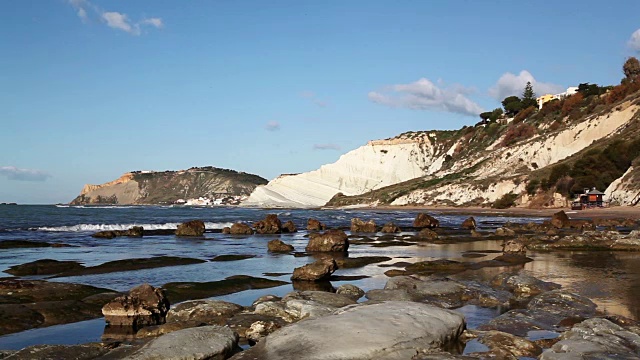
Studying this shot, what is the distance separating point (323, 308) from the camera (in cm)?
1073

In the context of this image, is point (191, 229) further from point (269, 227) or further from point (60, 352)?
point (60, 352)

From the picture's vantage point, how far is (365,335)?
7762 millimetres

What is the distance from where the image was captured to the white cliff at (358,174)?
139500 millimetres

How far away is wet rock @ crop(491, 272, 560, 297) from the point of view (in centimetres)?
1407

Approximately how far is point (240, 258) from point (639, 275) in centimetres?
1553

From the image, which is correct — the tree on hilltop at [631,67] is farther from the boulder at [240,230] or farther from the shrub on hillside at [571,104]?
the boulder at [240,230]

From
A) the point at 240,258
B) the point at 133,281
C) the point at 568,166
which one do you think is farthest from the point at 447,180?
the point at 133,281

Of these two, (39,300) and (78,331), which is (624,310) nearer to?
(78,331)

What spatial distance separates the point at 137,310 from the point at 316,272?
6.82 metres

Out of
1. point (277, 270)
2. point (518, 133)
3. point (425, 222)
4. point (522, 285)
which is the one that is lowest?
point (277, 270)

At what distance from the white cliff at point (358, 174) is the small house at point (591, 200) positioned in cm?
7001

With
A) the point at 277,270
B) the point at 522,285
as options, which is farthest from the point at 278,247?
the point at 522,285

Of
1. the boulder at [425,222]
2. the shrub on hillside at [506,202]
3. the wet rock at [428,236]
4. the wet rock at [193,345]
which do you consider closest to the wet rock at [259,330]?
the wet rock at [193,345]

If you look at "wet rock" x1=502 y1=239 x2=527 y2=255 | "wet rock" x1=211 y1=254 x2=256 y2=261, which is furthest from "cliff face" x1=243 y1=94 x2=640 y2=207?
"wet rock" x1=211 y1=254 x2=256 y2=261
